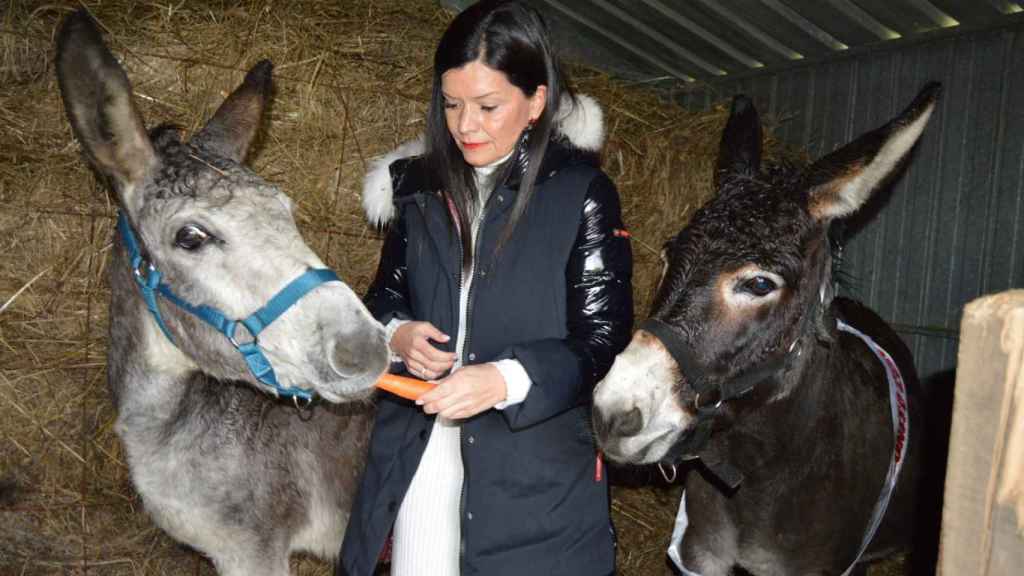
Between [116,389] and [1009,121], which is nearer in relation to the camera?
[116,389]

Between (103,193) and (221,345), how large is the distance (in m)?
1.75

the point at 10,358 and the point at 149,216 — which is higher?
the point at 149,216

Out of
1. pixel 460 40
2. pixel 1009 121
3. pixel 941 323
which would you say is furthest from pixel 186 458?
pixel 1009 121

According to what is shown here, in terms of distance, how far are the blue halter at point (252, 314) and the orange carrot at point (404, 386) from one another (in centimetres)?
28

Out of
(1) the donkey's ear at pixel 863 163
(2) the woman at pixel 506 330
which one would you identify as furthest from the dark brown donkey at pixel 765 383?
(2) the woman at pixel 506 330

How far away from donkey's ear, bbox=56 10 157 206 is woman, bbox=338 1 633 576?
0.94 metres

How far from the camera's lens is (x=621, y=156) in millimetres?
4574

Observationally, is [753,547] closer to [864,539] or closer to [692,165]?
[864,539]

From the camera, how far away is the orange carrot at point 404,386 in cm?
195

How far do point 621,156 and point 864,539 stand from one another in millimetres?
2710

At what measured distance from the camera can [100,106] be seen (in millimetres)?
2062

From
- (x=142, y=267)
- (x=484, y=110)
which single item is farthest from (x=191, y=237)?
(x=484, y=110)

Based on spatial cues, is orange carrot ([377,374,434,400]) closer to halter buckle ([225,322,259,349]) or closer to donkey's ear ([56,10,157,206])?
halter buckle ([225,322,259,349])

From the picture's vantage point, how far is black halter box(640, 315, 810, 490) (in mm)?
2045
